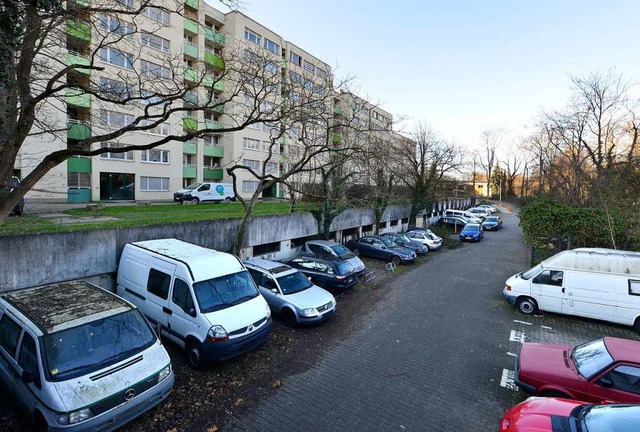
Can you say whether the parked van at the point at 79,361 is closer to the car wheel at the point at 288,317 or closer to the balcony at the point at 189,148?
the car wheel at the point at 288,317

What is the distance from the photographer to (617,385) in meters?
5.24

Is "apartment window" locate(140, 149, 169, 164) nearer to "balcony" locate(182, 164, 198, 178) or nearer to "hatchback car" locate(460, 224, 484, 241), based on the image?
"balcony" locate(182, 164, 198, 178)

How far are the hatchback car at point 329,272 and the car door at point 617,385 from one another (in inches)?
304

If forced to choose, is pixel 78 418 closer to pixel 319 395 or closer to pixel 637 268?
pixel 319 395

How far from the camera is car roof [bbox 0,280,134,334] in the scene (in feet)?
17.5

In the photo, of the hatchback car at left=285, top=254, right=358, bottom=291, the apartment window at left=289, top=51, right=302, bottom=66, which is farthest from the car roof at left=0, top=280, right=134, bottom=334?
the apartment window at left=289, top=51, right=302, bottom=66

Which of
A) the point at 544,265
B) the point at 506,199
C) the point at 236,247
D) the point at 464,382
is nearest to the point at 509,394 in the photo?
the point at 464,382

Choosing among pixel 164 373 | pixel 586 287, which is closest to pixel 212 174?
pixel 164 373

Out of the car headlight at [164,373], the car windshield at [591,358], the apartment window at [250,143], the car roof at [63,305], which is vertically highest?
the apartment window at [250,143]

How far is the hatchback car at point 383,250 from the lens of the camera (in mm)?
17547

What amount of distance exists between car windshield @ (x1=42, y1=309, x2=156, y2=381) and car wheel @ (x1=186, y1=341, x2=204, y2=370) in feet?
3.94

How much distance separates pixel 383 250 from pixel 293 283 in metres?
8.97

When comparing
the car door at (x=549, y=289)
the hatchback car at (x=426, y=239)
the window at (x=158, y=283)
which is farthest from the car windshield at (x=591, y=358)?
the hatchback car at (x=426, y=239)

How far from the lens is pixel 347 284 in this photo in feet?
40.6
